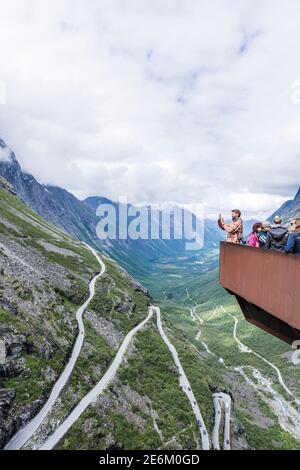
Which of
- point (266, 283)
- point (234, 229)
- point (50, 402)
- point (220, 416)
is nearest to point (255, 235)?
point (234, 229)

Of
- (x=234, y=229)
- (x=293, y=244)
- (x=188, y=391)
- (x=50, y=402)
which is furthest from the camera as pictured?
(x=188, y=391)

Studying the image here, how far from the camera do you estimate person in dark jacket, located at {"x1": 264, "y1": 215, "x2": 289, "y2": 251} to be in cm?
975

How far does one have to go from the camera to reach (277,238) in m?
9.94

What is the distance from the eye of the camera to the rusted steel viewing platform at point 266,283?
847 cm

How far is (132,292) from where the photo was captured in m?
121

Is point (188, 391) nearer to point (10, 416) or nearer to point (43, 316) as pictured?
point (43, 316)

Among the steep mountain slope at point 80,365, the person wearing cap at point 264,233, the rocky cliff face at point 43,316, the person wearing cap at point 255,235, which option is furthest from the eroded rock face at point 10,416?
the person wearing cap at point 264,233

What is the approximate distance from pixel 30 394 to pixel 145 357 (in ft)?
100

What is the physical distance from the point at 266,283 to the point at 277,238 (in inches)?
55.1

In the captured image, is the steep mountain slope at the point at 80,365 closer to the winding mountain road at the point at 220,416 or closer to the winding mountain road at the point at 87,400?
the winding mountain road at the point at 87,400

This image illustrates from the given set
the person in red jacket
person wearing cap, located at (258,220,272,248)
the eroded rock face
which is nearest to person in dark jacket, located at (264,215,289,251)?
person wearing cap, located at (258,220,272,248)

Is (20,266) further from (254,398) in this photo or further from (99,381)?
(254,398)

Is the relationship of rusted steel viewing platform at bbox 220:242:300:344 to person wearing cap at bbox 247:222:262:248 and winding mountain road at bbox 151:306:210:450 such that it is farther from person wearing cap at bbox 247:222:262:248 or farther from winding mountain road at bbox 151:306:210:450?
winding mountain road at bbox 151:306:210:450
